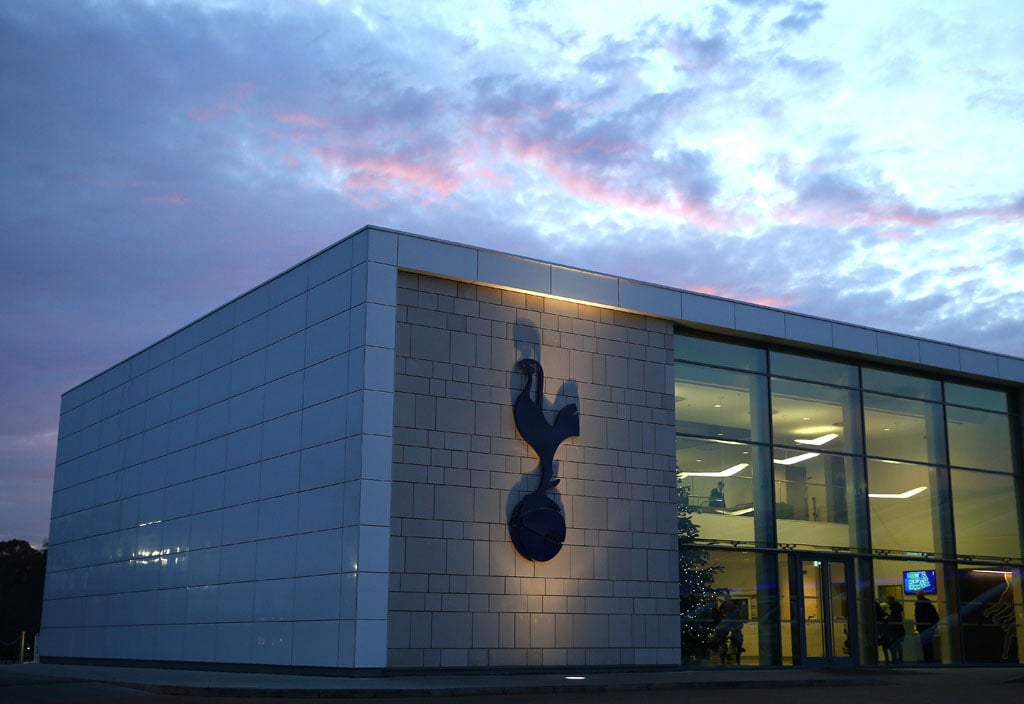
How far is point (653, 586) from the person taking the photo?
21047 millimetres

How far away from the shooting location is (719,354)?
23516 millimetres

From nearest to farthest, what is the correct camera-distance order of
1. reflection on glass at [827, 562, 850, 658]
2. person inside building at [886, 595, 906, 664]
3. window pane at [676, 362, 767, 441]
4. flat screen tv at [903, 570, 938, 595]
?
window pane at [676, 362, 767, 441], reflection on glass at [827, 562, 850, 658], person inside building at [886, 595, 906, 664], flat screen tv at [903, 570, 938, 595]

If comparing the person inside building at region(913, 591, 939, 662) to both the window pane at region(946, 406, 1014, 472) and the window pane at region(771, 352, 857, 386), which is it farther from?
the window pane at region(771, 352, 857, 386)

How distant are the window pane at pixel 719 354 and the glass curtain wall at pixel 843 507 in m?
0.03

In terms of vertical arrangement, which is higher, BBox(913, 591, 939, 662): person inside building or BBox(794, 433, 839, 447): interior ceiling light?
BBox(794, 433, 839, 447): interior ceiling light

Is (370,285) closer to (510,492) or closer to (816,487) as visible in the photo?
(510,492)

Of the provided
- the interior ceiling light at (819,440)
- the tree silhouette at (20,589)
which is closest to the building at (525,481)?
the interior ceiling light at (819,440)

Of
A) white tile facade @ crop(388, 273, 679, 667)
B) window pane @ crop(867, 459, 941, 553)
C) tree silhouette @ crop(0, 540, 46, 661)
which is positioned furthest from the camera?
tree silhouette @ crop(0, 540, 46, 661)

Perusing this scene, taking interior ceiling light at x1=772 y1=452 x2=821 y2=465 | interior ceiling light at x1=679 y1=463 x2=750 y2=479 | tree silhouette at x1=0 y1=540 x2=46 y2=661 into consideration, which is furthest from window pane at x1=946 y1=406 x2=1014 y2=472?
tree silhouette at x1=0 y1=540 x2=46 y2=661

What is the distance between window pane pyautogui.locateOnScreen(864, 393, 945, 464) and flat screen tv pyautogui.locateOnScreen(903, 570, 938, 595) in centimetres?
252

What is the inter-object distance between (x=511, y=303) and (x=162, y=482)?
907cm

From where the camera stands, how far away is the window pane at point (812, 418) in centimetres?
2412

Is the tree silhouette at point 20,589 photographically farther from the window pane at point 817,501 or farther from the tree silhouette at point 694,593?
the window pane at point 817,501

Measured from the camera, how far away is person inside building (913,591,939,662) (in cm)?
2525
